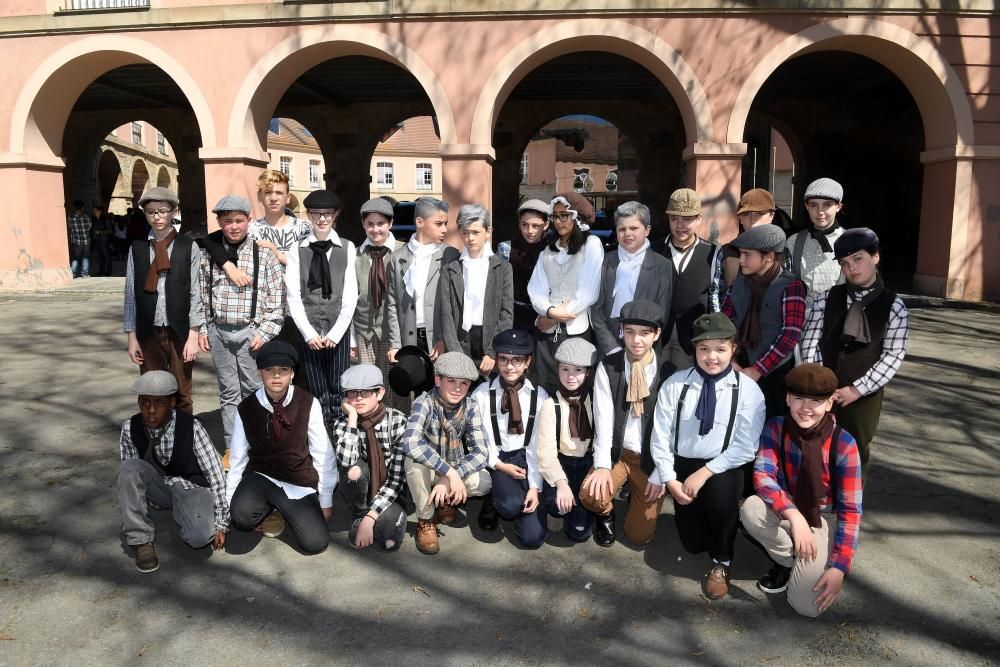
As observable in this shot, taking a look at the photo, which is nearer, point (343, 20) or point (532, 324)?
point (532, 324)

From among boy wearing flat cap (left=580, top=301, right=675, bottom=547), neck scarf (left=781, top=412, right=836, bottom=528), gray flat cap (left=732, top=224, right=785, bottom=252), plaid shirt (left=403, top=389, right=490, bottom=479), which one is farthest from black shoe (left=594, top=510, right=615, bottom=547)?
gray flat cap (left=732, top=224, right=785, bottom=252)

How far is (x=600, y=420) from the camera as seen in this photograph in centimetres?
365

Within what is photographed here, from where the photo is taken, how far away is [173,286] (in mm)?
4297

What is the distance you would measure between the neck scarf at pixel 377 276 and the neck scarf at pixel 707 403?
2.19 meters

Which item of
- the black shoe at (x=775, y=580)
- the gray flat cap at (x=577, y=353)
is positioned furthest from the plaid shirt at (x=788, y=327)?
the black shoe at (x=775, y=580)

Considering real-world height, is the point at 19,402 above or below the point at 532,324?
below

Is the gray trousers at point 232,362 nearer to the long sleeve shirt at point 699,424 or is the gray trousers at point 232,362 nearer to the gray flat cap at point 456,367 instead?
the gray flat cap at point 456,367

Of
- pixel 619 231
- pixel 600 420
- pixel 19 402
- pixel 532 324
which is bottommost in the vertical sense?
pixel 19 402

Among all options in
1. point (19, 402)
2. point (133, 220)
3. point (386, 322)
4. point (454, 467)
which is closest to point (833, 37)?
point (386, 322)

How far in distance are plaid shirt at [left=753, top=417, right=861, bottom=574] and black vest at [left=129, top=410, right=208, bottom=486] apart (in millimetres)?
2748

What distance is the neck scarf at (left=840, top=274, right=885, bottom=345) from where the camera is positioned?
3.38m

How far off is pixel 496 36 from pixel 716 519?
29.8 feet

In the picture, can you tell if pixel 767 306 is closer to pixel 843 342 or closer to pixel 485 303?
pixel 843 342

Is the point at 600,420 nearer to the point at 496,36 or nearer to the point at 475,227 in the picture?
the point at 475,227
